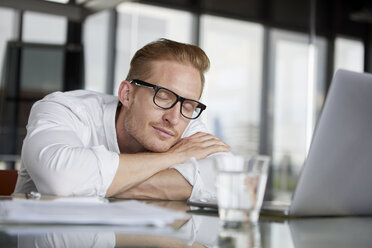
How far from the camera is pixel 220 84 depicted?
452 centimetres

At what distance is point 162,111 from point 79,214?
3.44 ft

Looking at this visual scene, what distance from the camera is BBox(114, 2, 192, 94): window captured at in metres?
4.02

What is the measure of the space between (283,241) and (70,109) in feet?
3.82

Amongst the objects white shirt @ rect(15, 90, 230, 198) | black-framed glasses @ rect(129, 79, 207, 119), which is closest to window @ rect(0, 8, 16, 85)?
white shirt @ rect(15, 90, 230, 198)

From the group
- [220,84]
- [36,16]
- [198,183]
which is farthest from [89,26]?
[198,183]

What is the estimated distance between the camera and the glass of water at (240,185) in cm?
75

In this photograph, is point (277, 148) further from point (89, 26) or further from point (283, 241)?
point (283, 241)

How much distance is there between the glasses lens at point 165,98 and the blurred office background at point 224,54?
7.32 ft

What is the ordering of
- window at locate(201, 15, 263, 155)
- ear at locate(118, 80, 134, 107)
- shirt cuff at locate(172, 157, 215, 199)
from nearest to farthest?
shirt cuff at locate(172, 157, 215, 199) → ear at locate(118, 80, 134, 107) → window at locate(201, 15, 263, 155)

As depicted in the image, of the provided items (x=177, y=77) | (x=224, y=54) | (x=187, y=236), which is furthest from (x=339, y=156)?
(x=224, y=54)

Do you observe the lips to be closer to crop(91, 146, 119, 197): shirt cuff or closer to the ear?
the ear

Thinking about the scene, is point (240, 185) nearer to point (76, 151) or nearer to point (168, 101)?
point (76, 151)

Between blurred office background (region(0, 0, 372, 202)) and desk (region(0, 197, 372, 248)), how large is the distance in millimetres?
3159

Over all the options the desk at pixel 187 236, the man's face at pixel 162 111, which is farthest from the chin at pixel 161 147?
the desk at pixel 187 236
